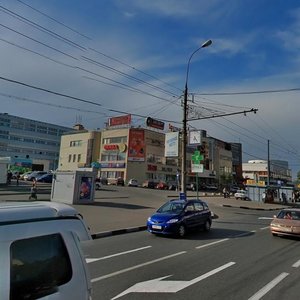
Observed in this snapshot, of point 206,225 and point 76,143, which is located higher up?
point 76,143

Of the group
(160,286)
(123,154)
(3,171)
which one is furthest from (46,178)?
(160,286)

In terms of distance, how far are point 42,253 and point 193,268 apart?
715cm

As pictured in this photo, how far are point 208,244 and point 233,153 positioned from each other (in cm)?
11777

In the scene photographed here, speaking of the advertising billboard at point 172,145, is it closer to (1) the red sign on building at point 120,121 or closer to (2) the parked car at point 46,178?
(2) the parked car at point 46,178

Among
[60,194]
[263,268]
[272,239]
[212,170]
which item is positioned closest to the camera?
[263,268]

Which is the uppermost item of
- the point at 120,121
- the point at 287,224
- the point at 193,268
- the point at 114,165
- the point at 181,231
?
the point at 120,121

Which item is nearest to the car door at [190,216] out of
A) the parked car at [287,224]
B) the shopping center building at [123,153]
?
the parked car at [287,224]

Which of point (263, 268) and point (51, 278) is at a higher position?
point (51, 278)

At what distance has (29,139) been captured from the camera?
129 metres

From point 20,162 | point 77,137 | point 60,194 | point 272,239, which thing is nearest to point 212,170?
point 77,137

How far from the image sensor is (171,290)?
734 centimetres

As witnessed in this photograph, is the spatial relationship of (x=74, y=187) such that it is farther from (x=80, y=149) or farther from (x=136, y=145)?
(x=80, y=149)

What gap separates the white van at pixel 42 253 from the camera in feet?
8.45

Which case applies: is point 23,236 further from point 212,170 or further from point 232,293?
point 212,170
